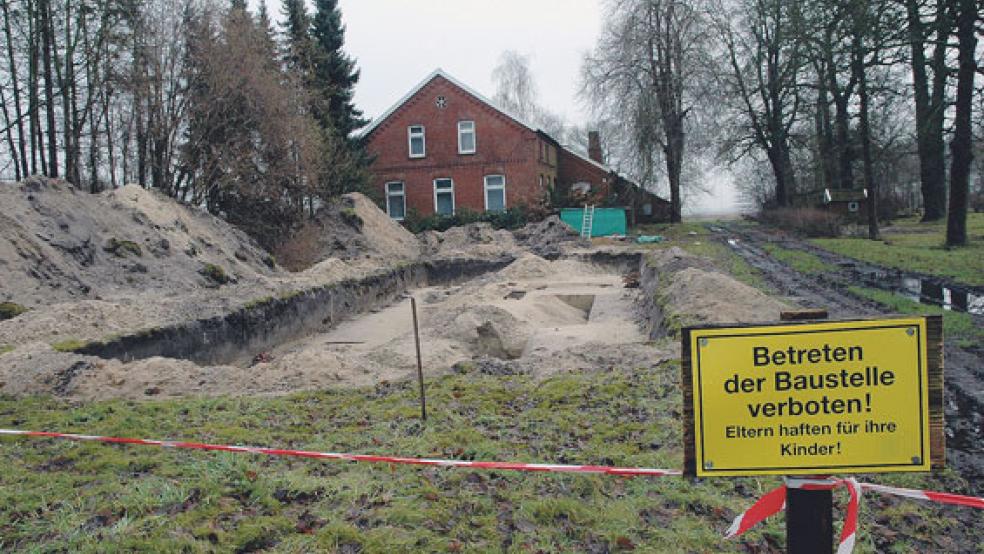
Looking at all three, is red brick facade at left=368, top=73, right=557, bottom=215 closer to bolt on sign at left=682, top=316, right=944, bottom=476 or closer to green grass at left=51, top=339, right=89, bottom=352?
green grass at left=51, top=339, right=89, bottom=352

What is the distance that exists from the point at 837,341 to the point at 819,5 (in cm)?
1776

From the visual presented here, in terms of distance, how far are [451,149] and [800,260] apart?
21337 mm

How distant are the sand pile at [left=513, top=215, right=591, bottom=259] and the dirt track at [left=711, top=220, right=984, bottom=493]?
23.3 feet

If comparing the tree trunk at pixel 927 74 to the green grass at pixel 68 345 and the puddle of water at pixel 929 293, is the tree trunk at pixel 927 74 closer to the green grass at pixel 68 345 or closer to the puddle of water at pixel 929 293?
the puddle of water at pixel 929 293

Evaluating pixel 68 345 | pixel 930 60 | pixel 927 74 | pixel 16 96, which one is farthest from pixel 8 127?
pixel 927 74

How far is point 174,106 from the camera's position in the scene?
738 inches

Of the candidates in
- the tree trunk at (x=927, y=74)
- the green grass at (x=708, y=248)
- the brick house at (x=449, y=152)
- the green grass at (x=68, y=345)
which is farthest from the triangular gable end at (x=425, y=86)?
the green grass at (x=68, y=345)

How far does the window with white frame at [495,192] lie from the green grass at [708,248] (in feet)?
24.8

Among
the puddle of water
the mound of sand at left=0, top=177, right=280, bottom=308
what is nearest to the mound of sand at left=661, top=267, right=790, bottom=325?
the puddle of water

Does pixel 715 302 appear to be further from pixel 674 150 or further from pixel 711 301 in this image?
pixel 674 150

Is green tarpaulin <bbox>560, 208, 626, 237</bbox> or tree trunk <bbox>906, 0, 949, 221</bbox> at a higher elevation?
tree trunk <bbox>906, 0, 949, 221</bbox>

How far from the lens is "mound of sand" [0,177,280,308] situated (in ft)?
39.7

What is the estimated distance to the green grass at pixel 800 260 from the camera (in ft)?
56.8

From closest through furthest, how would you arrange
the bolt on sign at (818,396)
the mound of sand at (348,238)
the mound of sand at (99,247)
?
the bolt on sign at (818,396) < the mound of sand at (99,247) < the mound of sand at (348,238)
